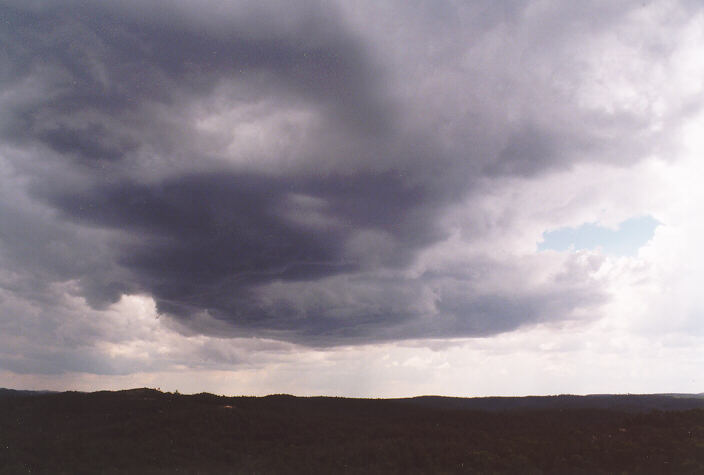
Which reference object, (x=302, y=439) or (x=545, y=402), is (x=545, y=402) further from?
(x=302, y=439)

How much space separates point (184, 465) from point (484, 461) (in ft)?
77.9

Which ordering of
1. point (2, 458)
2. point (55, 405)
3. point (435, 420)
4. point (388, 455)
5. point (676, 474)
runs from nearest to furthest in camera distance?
1. point (676, 474)
2. point (2, 458)
3. point (388, 455)
4. point (55, 405)
5. point (435, 420)

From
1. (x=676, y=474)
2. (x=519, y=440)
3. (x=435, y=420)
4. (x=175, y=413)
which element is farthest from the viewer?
(x=435, y=420)

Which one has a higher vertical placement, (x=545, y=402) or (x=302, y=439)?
(x=302, y=439)

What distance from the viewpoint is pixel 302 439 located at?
167ft

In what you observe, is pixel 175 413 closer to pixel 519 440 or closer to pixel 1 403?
pixel 1 403

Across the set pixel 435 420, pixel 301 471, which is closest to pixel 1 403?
pixel 301 471

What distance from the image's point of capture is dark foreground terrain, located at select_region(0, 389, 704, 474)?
129 feet

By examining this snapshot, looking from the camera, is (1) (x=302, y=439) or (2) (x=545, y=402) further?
(2) (x=545, y=402)

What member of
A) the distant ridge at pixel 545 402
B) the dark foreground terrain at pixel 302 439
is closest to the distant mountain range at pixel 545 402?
the distant ridge at pixel 545 402

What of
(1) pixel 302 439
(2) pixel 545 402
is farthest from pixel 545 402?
(1) pixel 302 439

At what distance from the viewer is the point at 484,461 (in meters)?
40.0

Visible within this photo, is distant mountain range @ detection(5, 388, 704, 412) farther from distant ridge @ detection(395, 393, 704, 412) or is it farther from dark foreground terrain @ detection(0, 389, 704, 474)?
dark foreground terrain @ detection(0, 389, 704, 474)

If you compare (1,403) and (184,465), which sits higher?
(1,403)
